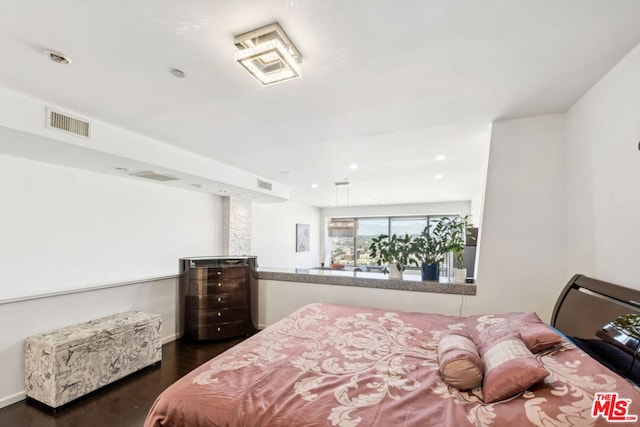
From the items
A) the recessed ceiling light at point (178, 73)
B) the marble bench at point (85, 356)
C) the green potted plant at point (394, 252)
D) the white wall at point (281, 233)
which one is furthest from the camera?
the white wall at point (281, 233)

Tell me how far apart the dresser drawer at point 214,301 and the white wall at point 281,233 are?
2964 mm

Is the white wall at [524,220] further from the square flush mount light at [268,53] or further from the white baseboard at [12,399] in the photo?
the white baseboard at [12,399]

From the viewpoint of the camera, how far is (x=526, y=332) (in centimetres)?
172

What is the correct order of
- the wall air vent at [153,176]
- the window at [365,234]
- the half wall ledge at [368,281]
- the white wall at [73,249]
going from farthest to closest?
the window at [365,234] < the wall air vent at [153,176] < the half wall ledge at [368,281] < the white wall at [73,249]

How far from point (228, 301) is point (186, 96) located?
268 centimetres

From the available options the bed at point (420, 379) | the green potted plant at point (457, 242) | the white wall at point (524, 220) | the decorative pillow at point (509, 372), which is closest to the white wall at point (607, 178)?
the white wall at point (524, 220)

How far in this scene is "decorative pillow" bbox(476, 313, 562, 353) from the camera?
1.57 metres

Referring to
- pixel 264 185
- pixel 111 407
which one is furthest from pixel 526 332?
pixel 264 185

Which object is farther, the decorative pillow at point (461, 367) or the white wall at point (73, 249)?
the white wall at point (73, 249)

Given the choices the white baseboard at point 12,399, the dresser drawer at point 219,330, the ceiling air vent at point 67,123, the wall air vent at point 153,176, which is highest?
the ceiling air vent at point 67,123

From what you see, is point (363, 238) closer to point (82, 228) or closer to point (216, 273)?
point (216, 273)

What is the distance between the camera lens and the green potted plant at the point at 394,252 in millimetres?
3303

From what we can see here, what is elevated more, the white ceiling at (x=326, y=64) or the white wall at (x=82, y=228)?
the white ceiling at (x=326, y=64)

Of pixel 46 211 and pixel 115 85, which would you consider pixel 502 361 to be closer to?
pixel 115 85
